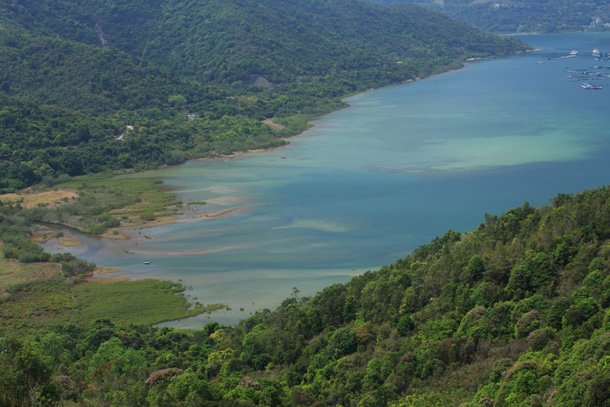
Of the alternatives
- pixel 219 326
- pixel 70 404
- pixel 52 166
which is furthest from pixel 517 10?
pixel 70 404

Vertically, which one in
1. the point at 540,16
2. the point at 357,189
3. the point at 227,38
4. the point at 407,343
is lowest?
the point at 407,343

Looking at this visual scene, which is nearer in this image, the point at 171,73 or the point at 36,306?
the point at 36,306

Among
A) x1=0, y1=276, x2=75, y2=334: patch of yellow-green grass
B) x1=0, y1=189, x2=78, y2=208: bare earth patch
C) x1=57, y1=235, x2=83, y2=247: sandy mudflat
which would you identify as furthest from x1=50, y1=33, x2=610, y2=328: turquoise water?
x1=0, y1=189, x2=78, y2=208: bare earth patch

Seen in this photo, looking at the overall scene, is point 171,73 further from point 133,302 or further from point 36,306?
point 36,306

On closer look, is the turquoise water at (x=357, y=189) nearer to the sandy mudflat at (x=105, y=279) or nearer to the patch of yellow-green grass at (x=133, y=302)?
the sandy mudflat at (x=105, y=279)

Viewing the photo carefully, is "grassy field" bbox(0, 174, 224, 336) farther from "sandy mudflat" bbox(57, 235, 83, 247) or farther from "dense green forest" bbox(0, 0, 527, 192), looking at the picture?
"dense green forest" bbox(0, 0, 527, 192)

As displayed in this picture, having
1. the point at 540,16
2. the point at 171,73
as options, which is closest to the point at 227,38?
the point at 171,73
